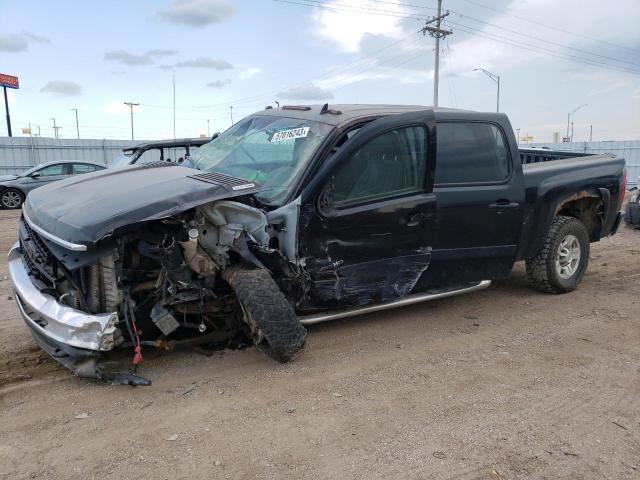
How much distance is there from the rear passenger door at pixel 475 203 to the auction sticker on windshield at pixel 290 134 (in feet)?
3.99

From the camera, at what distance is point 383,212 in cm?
423

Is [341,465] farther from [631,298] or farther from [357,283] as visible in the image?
[631,298]

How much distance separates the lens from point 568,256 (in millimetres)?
5793

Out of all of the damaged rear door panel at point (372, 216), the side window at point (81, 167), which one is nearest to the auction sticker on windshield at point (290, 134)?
the damaged rear door panel at point (372, 216)

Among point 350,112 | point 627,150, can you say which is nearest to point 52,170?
point 350,112

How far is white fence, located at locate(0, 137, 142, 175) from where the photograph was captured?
2269cm

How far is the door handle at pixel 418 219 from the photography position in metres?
4.38

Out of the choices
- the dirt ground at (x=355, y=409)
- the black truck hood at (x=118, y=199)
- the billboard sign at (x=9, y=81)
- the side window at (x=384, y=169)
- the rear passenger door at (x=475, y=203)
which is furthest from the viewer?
the billboard sign at (x=9, y=81)

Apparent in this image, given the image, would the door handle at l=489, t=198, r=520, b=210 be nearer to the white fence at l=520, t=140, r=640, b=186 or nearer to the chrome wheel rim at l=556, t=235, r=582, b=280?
the chrome wheel rim at l=556, t=235, r=582, b=280

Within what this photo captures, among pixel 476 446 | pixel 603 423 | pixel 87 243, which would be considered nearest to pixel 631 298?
pixel 603 423

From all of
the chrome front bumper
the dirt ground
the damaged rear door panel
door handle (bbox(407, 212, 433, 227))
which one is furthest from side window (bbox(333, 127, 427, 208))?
the chrome front bumper

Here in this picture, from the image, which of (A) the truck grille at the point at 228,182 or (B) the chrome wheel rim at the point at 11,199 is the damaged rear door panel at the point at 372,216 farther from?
(B) the chrome wheel rim at the point at 11,199

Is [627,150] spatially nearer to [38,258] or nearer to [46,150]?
[38,258]

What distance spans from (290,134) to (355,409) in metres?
2.29
